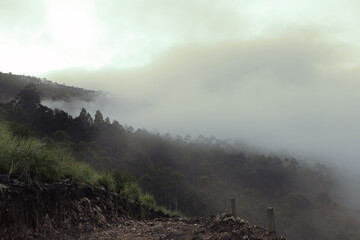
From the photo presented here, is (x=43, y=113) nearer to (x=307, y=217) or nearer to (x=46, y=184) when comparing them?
(x=46, y=184)

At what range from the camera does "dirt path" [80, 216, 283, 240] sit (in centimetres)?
695

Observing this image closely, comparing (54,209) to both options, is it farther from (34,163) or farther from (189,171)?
(189,171)

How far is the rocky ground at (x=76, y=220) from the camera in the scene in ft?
21.5

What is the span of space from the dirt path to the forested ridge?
18389mm

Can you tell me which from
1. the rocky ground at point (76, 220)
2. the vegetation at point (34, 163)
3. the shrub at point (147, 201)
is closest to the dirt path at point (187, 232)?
the rocky ground at point (76, 220)

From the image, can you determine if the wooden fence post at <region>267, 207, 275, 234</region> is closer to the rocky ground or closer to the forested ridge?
the rocky ground

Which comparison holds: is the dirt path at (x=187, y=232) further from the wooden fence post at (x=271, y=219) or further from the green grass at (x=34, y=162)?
the green grass at (x=34, y=162)

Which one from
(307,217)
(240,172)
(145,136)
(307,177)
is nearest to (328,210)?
(307,217)

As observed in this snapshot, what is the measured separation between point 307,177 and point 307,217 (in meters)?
84.9

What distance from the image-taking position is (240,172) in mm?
155750

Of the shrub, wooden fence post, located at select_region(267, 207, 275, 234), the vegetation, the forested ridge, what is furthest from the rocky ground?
the forested ridge

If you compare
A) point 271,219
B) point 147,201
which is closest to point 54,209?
point 271,219

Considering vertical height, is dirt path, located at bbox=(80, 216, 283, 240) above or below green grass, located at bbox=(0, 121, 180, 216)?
below

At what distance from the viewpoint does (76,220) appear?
28.9ft
